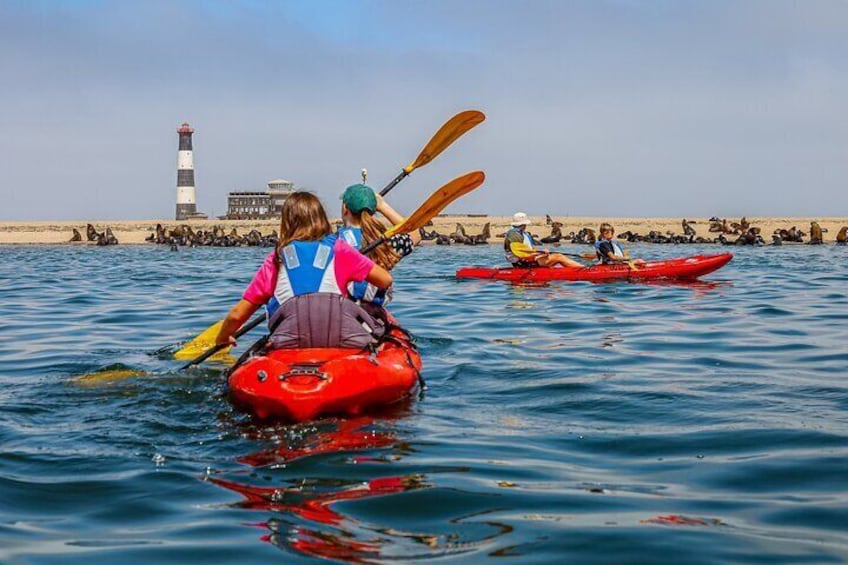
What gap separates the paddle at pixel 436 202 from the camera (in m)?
9.59

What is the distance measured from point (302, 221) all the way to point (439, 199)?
11.6ft

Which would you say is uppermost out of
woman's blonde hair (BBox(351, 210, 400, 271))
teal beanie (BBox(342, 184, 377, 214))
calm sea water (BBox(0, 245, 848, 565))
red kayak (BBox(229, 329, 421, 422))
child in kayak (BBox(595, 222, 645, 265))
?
teal beanie (BBox(342, 184, 377, 214))

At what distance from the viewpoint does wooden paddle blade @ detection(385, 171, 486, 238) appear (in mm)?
9891

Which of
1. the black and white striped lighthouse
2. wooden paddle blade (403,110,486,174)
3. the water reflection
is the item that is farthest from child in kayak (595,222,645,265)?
the black and white striped lighthouse

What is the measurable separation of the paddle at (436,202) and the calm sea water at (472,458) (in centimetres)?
138

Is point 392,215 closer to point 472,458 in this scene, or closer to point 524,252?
point 472,458

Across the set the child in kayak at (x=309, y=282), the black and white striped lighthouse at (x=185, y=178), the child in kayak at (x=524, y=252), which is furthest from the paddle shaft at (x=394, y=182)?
the black and white striped lighthouse at (x=185, y=178)

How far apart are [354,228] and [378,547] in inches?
183

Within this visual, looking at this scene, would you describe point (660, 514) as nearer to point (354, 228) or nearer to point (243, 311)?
point (243, 311)

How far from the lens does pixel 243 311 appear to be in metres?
7.59

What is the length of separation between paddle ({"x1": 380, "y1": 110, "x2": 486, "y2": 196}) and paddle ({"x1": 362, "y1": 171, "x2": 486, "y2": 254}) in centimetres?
148

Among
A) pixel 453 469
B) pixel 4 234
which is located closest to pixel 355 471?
pixel 453 469

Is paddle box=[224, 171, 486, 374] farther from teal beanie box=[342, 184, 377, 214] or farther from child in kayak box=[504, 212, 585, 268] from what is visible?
child in kayak box=[504, 212, 585, 268]

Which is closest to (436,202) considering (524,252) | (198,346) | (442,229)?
(198,346)
